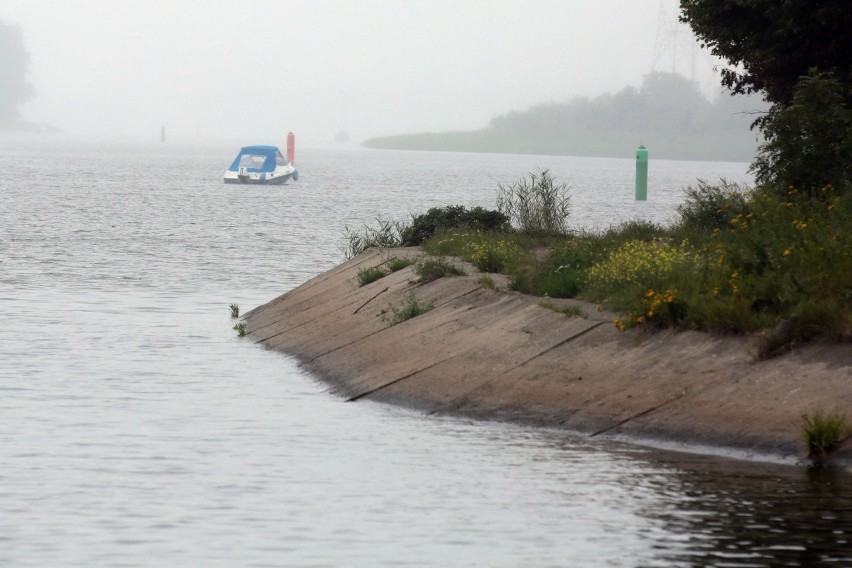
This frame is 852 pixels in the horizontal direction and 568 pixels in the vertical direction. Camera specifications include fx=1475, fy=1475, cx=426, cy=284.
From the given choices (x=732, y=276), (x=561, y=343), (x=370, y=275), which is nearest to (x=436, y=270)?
(x=370, y=275)

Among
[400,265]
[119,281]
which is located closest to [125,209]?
[119,281]

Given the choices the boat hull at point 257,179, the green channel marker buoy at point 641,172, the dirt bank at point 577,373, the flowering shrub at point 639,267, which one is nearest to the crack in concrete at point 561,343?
the dirt bank at point 577,373

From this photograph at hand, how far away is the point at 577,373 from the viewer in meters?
15.7

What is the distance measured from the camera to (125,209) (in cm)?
6938

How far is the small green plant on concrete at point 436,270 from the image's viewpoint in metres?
22.4

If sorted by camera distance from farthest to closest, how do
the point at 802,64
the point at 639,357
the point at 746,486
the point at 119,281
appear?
the point at 119,281, the point at 802,64, the point at 639,357, the point at 746,486

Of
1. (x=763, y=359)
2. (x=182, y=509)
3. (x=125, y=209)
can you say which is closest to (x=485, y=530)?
Result: (x=182, y=509)

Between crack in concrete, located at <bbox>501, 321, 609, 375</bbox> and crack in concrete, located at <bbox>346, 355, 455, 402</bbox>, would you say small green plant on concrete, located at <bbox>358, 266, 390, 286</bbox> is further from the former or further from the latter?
crack in concrete, located at <bbox>501, 321, 609, 375</bbox>

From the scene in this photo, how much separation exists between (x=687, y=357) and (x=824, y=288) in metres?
1.59

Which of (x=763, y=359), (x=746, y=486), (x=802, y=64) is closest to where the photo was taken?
(x=746, y=486)

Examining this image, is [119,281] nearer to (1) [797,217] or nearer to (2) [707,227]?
(2) [707,227]

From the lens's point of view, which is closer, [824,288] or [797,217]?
[824,288]

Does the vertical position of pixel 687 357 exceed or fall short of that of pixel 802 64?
it falls short

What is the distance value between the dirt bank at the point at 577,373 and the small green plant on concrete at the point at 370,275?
9.32 ft
